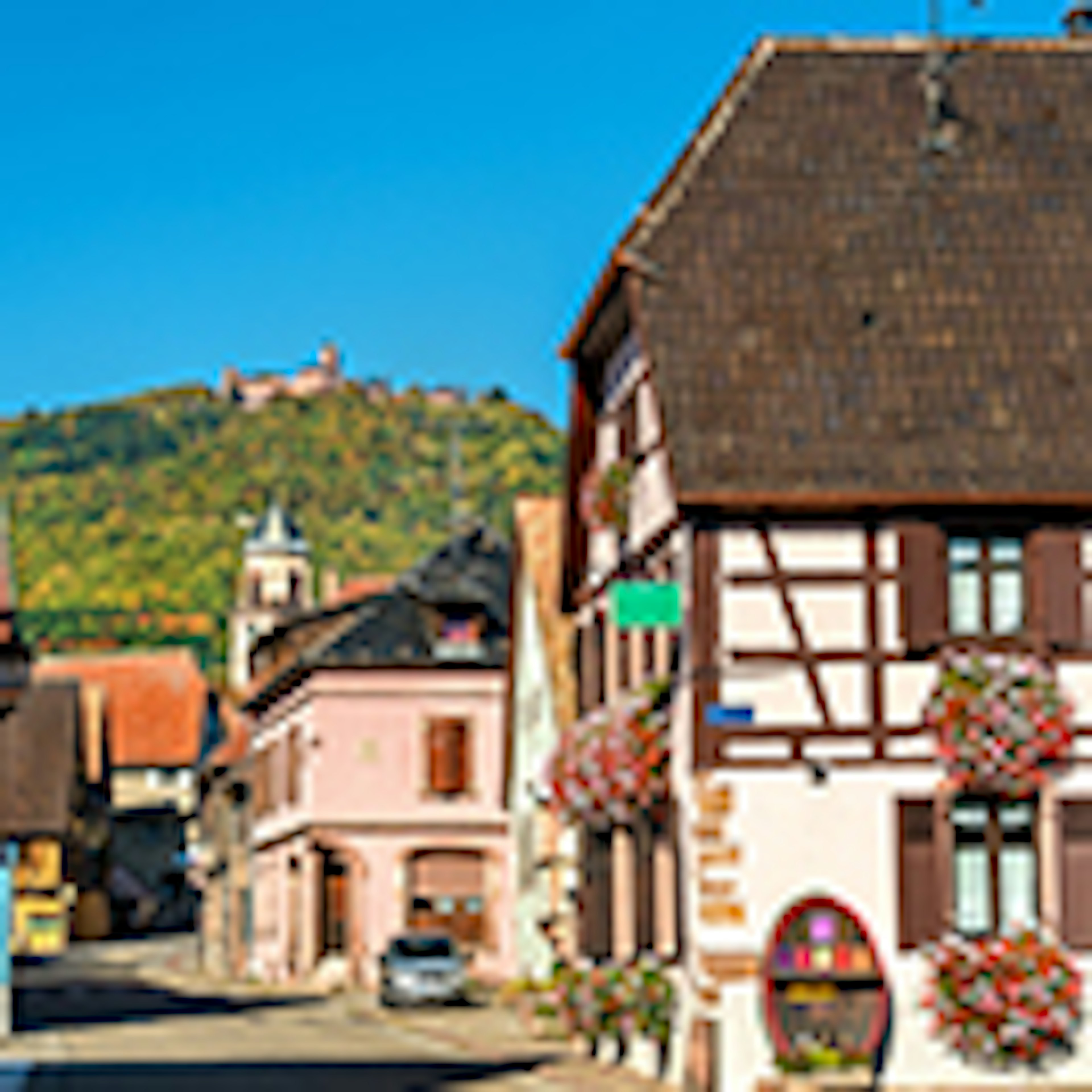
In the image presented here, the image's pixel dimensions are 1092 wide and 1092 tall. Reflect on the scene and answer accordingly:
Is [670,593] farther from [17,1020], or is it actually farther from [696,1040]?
[17,1020]

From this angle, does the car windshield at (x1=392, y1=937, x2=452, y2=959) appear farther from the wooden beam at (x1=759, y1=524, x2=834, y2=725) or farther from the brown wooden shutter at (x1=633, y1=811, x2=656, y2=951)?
the wooden beam at (x1=759, y1=524, x2=834, y2=725)

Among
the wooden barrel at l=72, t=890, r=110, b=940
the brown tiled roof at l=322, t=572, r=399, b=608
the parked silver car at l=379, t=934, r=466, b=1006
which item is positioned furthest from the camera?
the wooden barrel at l=72, t=890, r=110, b=940

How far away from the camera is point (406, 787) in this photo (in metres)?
55.7

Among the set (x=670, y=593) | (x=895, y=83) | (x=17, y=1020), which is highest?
(x=895, y=83)

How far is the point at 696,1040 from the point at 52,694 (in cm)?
7774

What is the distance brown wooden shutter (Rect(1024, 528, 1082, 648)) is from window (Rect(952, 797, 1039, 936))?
5.52 feet

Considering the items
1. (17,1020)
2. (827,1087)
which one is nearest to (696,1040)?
(827,1087)

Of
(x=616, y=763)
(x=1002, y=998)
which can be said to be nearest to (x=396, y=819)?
(x=616, y=763)

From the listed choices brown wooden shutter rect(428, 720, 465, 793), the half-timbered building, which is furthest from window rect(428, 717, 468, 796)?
the half-timbered building

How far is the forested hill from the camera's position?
17012 cm

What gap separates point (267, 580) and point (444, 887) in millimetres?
82961

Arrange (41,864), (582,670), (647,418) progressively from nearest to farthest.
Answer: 1. (647,418)
2. (582,670)
3. (41,864)

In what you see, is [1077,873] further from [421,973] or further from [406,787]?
[406,787]

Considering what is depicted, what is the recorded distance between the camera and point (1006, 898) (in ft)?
88.0
